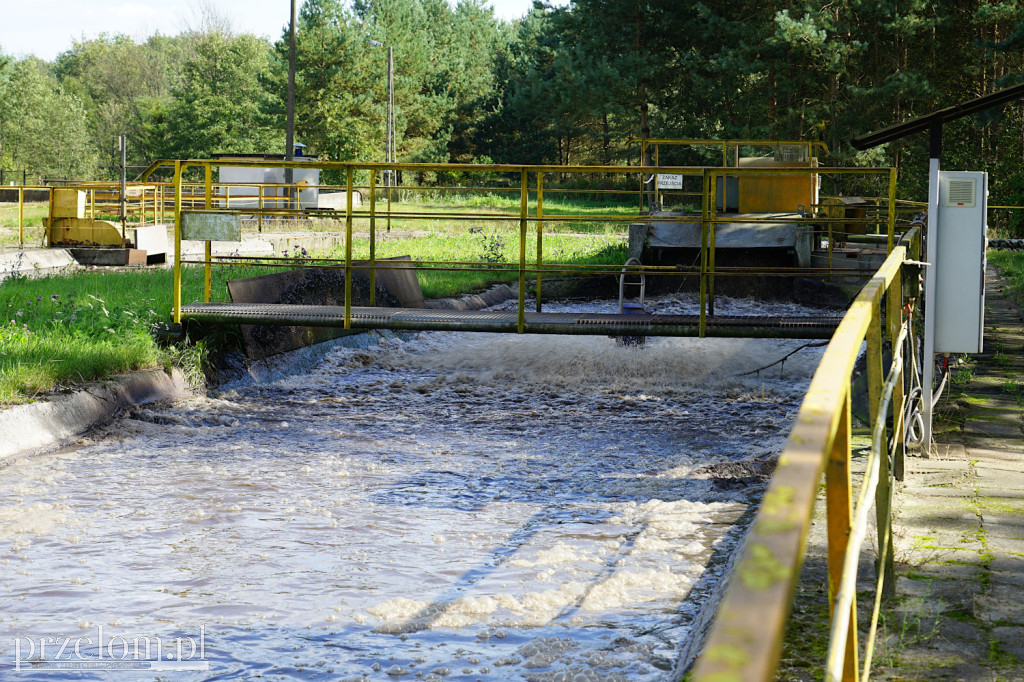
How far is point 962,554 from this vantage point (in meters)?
4.15

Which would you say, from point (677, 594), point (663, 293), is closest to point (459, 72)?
point (663, 293)

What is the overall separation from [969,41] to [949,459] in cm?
3293

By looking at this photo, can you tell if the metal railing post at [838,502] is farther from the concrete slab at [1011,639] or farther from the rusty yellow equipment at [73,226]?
the rusty yellow equipment at [73,226]

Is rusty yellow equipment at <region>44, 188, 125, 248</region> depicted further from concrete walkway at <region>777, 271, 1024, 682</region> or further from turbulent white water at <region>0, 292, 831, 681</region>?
concrete walkway at <region>777, 271, 1024, 682</region>

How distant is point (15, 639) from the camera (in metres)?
4.46

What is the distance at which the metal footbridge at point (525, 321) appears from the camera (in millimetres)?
9344

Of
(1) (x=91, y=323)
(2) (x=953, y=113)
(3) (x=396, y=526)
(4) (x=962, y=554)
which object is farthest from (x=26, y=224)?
(4) (x=962, y=554)

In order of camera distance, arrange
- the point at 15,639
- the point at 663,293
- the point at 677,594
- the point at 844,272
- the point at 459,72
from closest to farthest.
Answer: the point at 15,639
the point at 677,594
the point at 844,272
the point at 663,293
the point at 459,72

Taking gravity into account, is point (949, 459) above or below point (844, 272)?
below

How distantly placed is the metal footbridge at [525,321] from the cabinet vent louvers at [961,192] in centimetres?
291

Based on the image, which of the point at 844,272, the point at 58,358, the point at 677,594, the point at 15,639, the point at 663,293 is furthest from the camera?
the point at 663,293

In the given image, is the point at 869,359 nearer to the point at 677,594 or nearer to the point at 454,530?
the point at 677,594

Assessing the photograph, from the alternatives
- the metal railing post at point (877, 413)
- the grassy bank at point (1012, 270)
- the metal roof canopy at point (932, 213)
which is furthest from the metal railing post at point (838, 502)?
the grassy bank at point (1012, 270)

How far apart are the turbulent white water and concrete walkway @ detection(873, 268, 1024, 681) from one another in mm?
1064
